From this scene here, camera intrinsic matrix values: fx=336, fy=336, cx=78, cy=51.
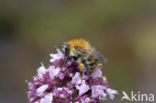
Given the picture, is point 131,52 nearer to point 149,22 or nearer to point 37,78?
point 149,22

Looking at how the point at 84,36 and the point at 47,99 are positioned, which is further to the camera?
the point at 84,36

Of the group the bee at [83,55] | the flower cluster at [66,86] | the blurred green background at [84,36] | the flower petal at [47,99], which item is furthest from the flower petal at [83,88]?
the blurred green background at [84,36]

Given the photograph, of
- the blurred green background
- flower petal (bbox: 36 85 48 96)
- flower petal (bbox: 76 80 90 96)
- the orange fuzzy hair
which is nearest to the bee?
the orange fuzzy hair

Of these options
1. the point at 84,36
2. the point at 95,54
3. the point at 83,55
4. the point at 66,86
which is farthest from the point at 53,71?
the point at 84,36

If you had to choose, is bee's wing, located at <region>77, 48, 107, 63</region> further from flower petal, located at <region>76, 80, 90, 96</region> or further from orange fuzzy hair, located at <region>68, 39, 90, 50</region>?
flower petal, located at <region>76, 80, 90, 96</region>

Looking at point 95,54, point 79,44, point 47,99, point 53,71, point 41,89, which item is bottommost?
point 47,99

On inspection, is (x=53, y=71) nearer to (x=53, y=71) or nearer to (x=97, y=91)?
(x=53, y=71)

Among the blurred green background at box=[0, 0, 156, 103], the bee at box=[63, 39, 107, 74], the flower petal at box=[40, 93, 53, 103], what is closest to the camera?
the flower petal at box=[40, 93, 53, 103]

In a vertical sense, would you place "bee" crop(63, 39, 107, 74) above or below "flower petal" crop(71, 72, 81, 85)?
above
